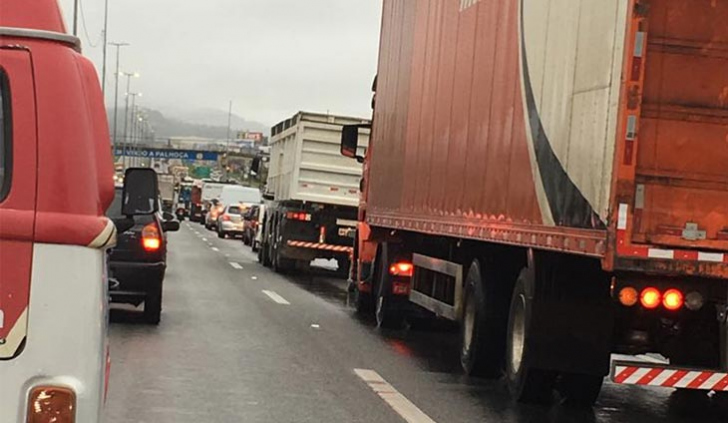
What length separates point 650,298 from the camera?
353 inches

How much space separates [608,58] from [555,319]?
230cm

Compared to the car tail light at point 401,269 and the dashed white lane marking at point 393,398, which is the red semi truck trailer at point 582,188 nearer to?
the dashed white lane marking at point 393,398

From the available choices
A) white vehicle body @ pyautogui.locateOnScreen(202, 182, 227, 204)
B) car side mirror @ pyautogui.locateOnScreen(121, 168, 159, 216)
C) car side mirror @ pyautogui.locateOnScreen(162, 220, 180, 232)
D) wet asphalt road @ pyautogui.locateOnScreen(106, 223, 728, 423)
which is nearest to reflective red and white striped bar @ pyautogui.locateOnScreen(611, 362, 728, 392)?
wet asphalt road @ pyautogui.locateOnScreen(106, 223, 728, 423)

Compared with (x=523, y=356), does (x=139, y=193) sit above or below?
above

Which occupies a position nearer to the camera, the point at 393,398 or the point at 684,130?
the point at 684,130

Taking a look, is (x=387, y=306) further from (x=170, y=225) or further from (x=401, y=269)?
(x=170, y=225)

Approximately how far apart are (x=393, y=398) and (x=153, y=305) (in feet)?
17.7

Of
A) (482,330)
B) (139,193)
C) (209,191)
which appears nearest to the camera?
(139,193)

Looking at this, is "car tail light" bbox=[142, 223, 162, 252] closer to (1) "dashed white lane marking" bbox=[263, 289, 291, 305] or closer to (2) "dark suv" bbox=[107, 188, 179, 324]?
(2) "dark suv" bbox=[107, 188, 179, 324]

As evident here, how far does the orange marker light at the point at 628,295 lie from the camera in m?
8.94

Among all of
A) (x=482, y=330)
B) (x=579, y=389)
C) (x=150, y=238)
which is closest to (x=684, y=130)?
(x=579, y=389)

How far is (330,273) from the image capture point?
3017 cm

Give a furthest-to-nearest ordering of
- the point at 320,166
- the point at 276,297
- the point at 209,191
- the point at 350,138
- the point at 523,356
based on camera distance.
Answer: the point at 209,191 < the point at 320,166 < the point at 276,297 < the point at 350,138 < the point at 523,356

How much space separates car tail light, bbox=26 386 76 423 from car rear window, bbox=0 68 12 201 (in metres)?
0.61
